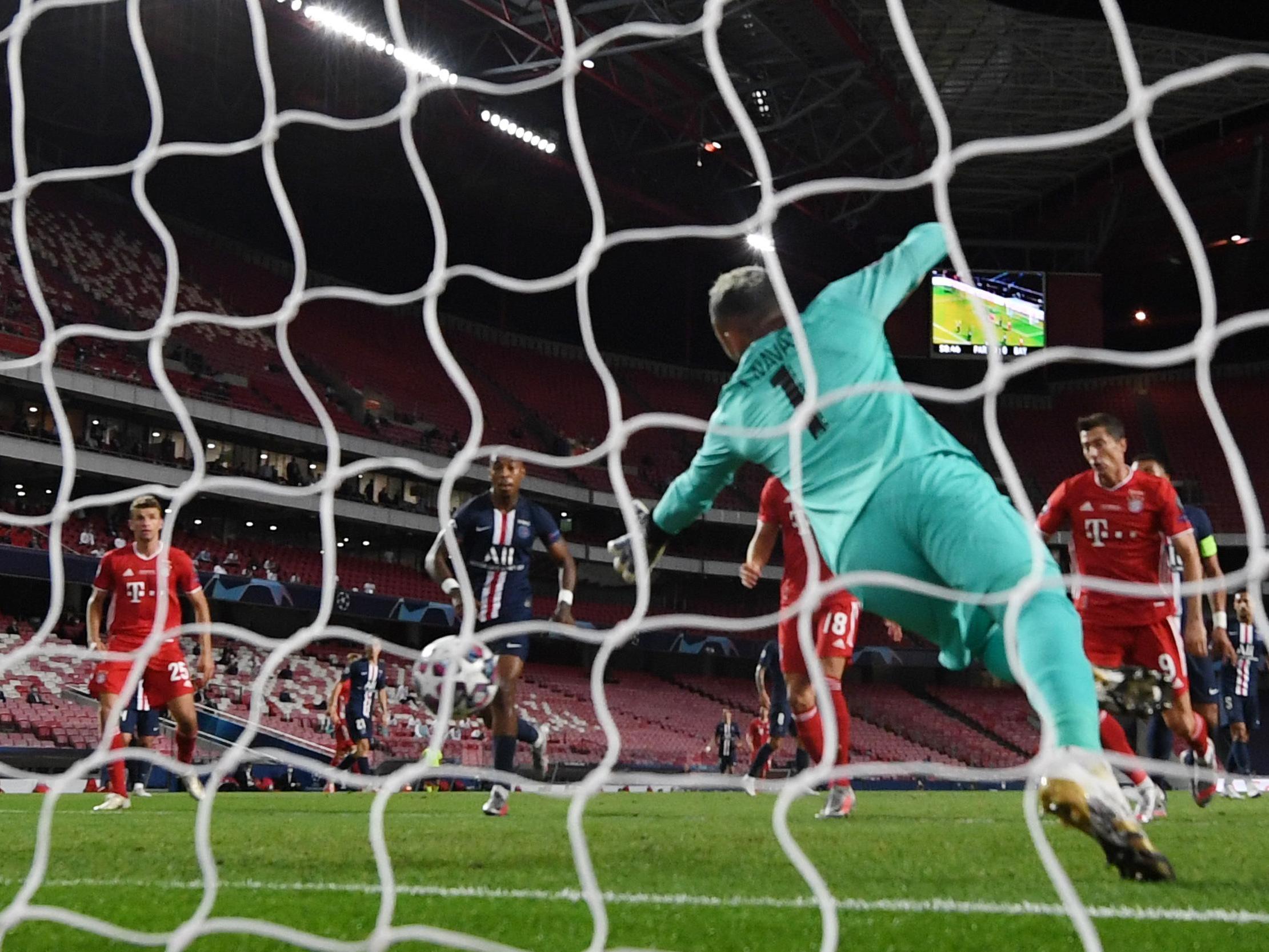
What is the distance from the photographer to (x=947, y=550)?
10.2 ft

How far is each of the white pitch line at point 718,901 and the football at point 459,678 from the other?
0.57m

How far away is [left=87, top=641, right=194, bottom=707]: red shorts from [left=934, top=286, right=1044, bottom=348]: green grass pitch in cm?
1753

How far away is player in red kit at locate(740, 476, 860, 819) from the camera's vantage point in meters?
6.11

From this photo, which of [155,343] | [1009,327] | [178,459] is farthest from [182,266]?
[155,343]

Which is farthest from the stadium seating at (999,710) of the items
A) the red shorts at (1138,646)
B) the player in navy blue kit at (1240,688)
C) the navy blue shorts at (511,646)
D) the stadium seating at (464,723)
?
the navy blue shorts at (511,646)

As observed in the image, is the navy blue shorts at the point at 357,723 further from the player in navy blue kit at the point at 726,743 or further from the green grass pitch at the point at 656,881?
the player in navy blue kit at the point at 726,743

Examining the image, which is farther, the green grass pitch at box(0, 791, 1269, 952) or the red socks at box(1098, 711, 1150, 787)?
the red socks at box(1098, 711, 1150, 787)

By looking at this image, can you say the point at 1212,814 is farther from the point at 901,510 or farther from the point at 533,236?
the point at 533,236

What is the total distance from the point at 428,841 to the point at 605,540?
89.5 ft

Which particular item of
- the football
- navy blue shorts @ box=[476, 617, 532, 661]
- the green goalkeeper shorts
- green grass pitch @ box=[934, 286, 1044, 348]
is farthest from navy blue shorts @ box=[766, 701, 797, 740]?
green grass pitch @ box=[934, 286, 1044, 348]

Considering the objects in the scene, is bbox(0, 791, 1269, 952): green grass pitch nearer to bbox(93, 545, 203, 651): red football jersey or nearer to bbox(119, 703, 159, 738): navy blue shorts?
bbox(93, 545, 203, 651): red football jersey

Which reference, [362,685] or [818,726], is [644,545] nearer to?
[818,726]

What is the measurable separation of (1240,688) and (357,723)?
7.81 m

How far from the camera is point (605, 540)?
32.1 meters
